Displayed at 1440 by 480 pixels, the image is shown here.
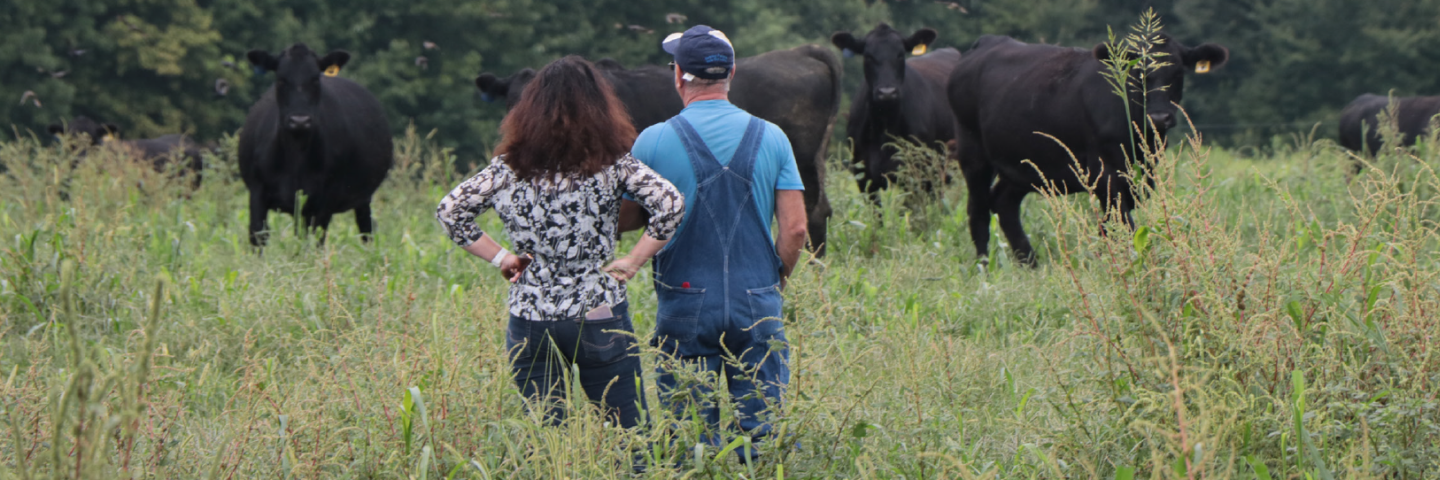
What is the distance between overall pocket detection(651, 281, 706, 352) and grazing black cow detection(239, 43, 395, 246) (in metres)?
5.11

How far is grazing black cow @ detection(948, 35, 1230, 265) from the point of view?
6.48 meters

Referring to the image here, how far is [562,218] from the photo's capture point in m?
3.18

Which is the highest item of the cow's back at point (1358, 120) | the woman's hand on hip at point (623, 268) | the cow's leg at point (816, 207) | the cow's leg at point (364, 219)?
the woman's hand on hip at point (623, 268)

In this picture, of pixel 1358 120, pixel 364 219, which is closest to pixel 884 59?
pixel 364 219

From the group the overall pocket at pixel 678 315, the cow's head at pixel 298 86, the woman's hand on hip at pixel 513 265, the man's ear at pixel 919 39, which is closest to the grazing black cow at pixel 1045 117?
the man's ear at pixel 919 39

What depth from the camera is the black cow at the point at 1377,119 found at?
12.3 metres

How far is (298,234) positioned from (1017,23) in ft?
107

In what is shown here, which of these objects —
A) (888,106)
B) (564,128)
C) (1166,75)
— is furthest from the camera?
(888,106)

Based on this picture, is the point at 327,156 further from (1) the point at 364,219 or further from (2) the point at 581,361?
(2) the point at 581,361

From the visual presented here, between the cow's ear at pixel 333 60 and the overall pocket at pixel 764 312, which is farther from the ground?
the overall pocket at pixel 764 312

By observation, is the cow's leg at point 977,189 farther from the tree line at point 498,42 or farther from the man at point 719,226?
the tree line at point 498,42

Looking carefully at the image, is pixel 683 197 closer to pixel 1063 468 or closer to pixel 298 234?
pixel 1063 468

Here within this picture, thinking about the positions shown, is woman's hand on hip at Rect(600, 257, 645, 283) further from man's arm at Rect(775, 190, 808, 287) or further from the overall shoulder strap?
man's arm at Rect(775, 190, 808, 287)

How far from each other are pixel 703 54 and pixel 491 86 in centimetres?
626
